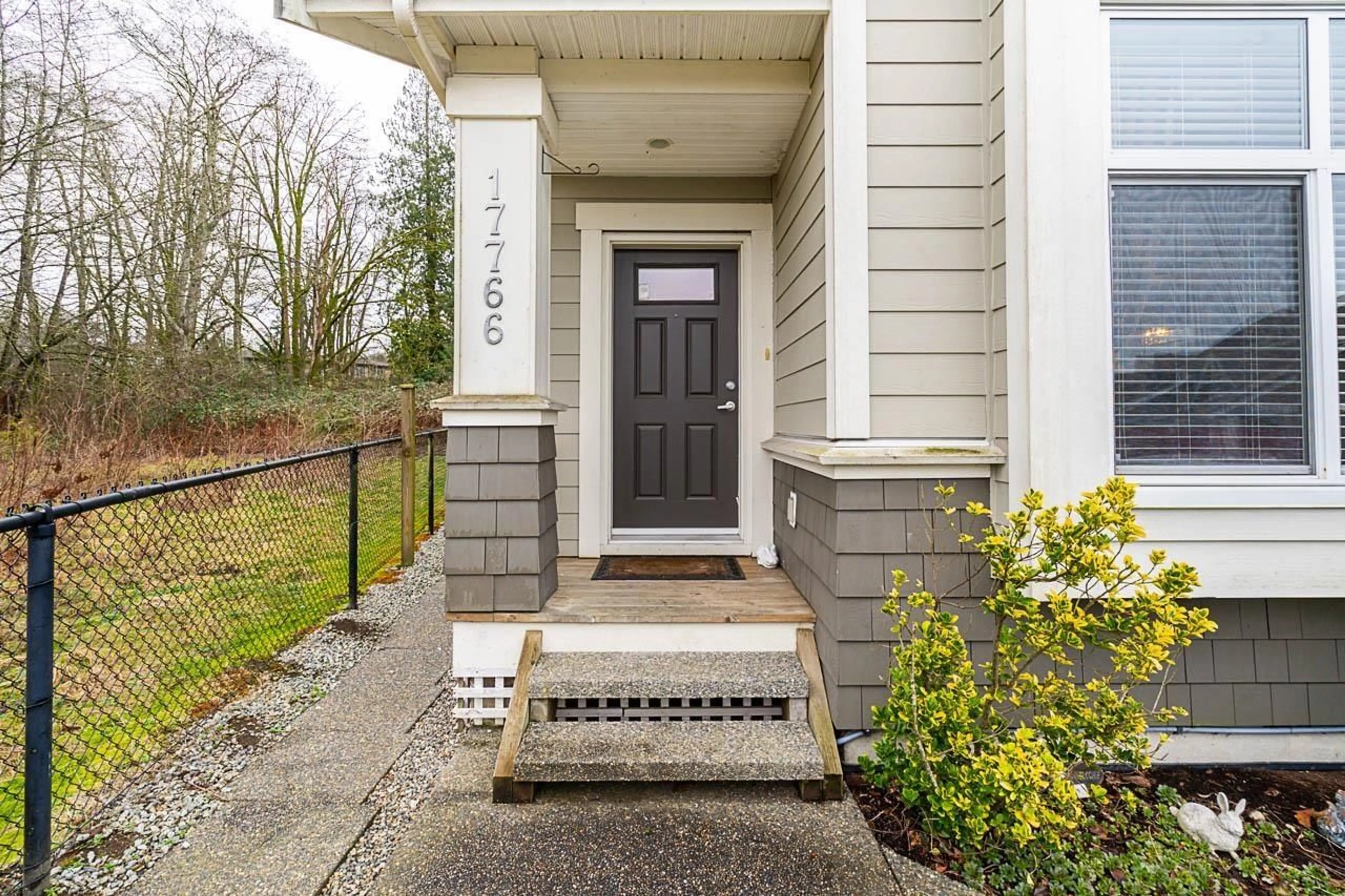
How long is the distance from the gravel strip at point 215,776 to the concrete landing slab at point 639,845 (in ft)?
0.54

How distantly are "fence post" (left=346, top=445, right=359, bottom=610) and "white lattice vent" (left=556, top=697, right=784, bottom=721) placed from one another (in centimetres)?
209

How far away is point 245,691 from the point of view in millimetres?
2602

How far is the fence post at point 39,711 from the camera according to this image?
1.48 metres

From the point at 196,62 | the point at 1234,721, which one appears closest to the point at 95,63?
the point at 196,62

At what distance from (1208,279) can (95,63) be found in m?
9.58

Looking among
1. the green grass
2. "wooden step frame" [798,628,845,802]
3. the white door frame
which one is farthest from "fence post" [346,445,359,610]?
"wooden step frame" [798,628,845,802]

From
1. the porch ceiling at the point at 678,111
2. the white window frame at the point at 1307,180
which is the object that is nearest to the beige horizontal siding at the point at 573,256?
the porch ceiling at the point at 678,111

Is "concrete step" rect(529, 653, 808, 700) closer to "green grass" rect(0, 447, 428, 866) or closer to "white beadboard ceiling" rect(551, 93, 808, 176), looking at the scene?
"green grass" rect(0, 447, 428, 866)

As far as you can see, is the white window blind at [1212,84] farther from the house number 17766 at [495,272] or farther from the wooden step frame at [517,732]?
the wooden step frame at [517,732]

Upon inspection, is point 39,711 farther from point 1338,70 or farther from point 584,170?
point 1338,70

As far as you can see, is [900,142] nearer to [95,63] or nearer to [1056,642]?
[1056,642]

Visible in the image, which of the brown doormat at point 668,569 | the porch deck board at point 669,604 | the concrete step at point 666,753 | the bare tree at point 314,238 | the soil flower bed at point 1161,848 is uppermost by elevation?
the bare tree at point 314,238

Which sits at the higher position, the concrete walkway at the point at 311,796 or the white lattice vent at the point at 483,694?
the white lattice vent at the point at 483,694

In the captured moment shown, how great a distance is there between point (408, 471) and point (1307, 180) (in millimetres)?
4643
